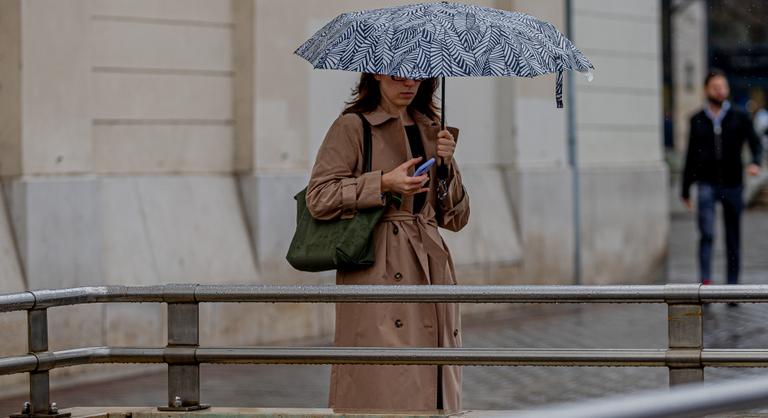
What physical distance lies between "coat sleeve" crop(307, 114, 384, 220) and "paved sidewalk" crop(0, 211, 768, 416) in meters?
3.50

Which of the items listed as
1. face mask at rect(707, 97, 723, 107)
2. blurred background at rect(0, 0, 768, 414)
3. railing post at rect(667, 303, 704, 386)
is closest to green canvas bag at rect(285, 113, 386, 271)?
railing post at rect(667, 303, 704, 386)

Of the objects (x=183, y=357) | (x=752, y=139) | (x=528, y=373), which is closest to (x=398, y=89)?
(x=183, y=357)

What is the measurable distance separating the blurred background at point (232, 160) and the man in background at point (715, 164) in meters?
0.94

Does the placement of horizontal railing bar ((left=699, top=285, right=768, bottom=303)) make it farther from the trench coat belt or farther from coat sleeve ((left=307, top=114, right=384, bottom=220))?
coat sleeve ((left=307, top=114, right=384, bottom=220))

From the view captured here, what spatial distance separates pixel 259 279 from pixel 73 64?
2228mm

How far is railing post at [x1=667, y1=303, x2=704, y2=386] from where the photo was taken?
228 inches

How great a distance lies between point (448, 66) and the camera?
5703 millimetres

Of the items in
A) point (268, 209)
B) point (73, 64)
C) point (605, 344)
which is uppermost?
point (73, 64)

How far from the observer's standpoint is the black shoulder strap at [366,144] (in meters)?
6.02

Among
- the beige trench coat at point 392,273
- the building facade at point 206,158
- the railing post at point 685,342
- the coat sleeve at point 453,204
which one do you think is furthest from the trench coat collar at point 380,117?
the building facade at point 206,158

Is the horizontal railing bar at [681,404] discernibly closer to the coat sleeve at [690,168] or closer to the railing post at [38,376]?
the railing post at [38,376]

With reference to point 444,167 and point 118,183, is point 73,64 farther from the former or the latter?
point 444,167

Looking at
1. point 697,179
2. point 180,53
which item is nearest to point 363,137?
point 180,53

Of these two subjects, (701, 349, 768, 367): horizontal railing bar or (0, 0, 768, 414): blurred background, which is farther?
(0, 0, 768, 414): blurred background
